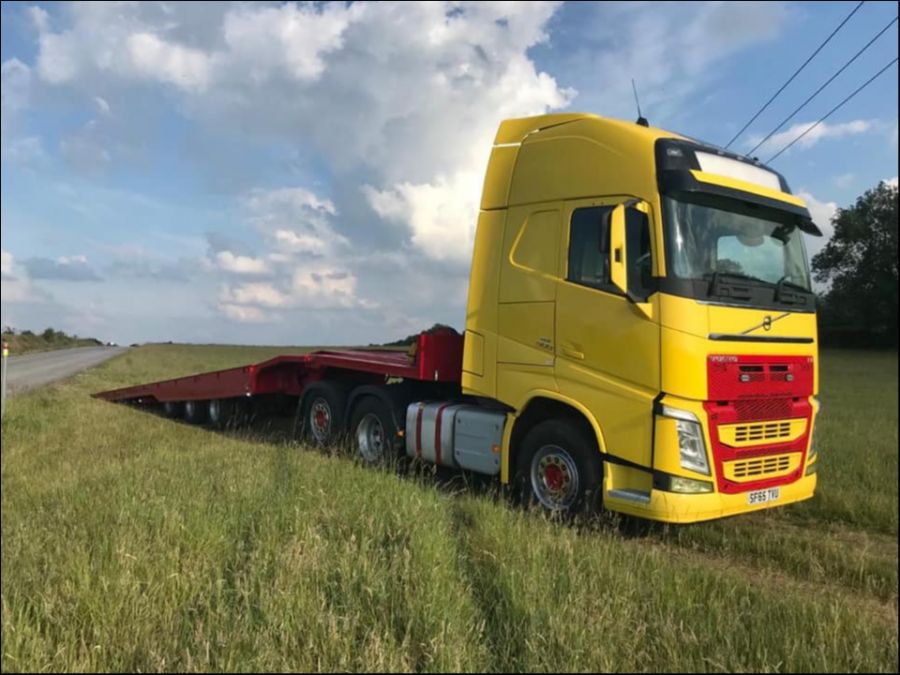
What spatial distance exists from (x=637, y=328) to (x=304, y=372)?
20.7 ft

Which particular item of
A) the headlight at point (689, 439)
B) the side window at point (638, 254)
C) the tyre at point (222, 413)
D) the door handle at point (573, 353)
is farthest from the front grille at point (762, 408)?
→ the tyre at point (222, 413)

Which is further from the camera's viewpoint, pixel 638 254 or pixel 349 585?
pixel 638 254

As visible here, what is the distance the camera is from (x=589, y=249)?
242 inches

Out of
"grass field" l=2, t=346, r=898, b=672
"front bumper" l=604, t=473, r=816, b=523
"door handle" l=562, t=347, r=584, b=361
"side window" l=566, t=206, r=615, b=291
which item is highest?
"side window" l=566, t=206, r=615, b=291

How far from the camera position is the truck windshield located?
18.4ft

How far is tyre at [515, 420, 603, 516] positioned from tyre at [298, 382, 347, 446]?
3462 millimetres

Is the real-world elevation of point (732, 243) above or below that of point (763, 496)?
above

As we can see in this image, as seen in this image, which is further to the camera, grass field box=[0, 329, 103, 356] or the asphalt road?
grass field box=[0, 329, 103, 356]

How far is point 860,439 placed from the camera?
6.94m

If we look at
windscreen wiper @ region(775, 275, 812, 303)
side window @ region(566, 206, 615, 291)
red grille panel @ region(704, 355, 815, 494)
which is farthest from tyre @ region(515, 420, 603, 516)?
windscreen wiper @ region(775, 275, 812, 303)

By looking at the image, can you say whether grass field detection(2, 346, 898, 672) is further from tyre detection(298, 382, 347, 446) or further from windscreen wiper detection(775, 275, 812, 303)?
tyre detection(298, 382, 347, 446)

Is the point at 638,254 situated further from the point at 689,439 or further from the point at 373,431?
the point at 373,431

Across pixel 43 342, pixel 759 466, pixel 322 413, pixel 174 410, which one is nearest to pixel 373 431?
pixel 322 413

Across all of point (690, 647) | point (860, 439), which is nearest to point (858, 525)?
point (860, 439)
